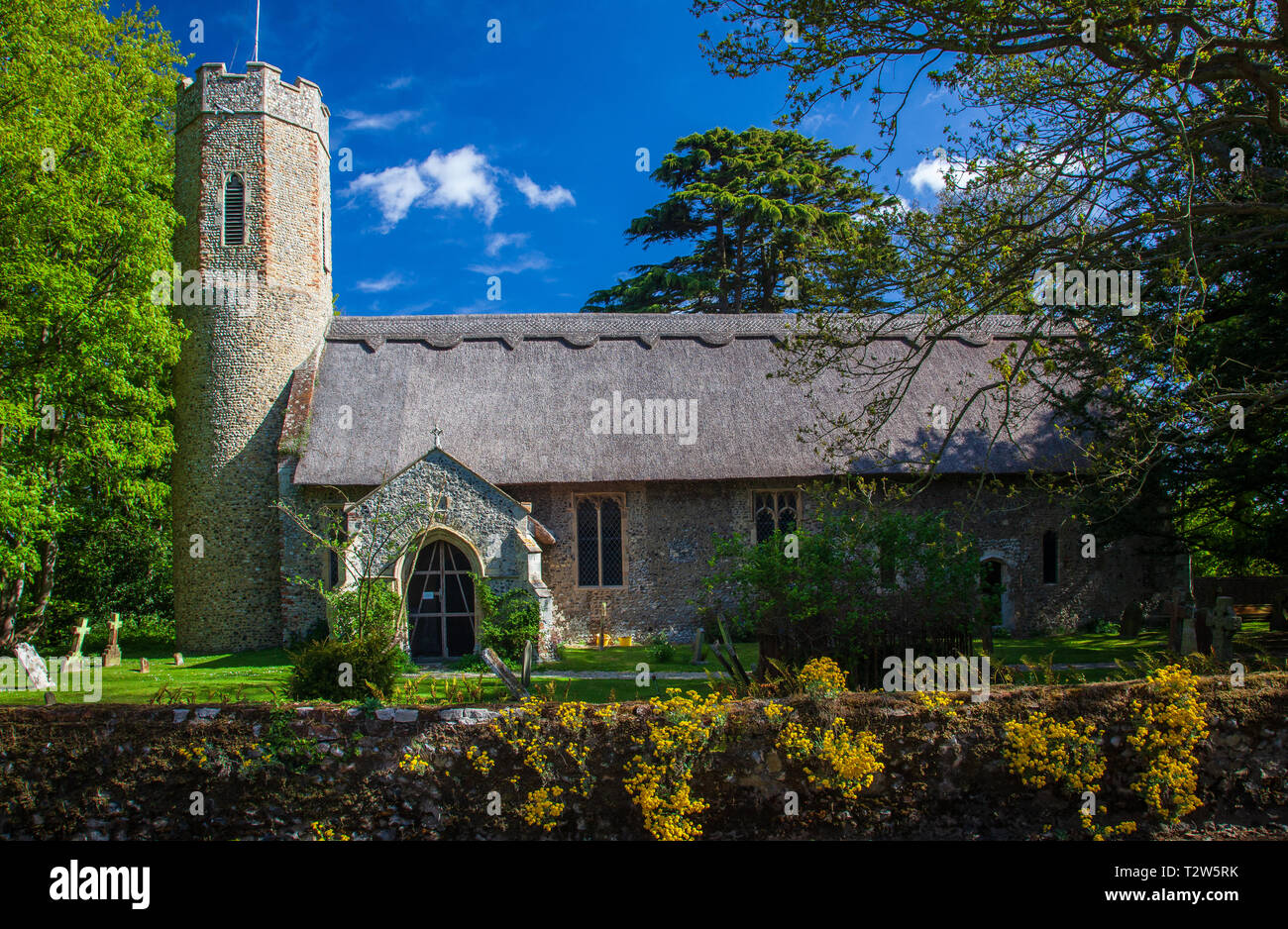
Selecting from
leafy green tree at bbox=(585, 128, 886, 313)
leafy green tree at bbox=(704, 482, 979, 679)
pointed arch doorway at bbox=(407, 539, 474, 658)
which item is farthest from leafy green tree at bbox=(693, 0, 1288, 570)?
leafy green tree at bbox=(585, 128, 886, 313)

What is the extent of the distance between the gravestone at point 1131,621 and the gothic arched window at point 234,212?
23.3 metres

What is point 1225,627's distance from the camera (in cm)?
1204

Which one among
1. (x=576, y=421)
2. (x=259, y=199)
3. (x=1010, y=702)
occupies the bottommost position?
(x=1010, y=702)

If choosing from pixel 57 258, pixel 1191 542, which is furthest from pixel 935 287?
pixel 57 258

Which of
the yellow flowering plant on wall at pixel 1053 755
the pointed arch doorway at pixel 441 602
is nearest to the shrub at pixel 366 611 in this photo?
the pointed arch doorway at pixel 441 602

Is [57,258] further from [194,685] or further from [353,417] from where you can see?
[194,685]

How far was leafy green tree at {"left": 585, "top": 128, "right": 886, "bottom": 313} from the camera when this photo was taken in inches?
1182

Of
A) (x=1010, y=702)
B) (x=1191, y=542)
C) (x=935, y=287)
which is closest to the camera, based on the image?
(x=1010, y=702)

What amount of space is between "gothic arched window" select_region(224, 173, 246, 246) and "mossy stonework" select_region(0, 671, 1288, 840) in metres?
14.7

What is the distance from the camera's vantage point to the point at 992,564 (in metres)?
19.4

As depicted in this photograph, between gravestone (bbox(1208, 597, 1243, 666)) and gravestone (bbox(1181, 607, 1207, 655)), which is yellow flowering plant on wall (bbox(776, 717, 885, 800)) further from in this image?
gravestone (bbox(1181, 607, 1207, 655))

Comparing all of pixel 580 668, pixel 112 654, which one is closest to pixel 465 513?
pixel 580 668

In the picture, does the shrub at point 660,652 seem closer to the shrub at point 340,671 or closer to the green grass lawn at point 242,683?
the green grass lawn at point 242,683

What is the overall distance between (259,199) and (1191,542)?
22.8 m
